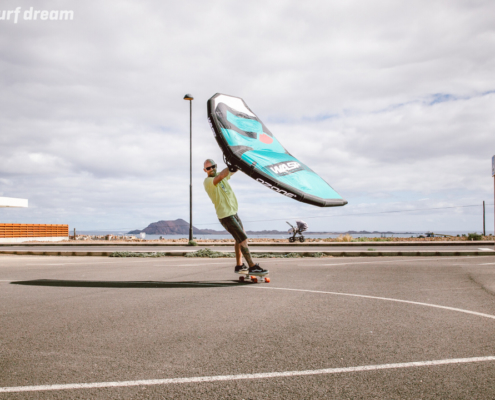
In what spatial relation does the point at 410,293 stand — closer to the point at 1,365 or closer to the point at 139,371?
the point at 139,371

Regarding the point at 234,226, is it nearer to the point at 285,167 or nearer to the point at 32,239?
the point at 285,167

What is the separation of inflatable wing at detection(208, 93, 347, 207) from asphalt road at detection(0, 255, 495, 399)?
1704 mm

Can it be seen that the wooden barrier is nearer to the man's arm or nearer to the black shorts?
the black shorts

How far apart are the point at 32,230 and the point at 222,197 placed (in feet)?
143

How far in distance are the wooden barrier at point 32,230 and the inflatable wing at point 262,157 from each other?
4172 cm

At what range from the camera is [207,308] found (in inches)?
216

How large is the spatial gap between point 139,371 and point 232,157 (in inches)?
175

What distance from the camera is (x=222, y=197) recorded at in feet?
25.7

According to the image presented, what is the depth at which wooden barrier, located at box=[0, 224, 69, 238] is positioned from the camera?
139 ft

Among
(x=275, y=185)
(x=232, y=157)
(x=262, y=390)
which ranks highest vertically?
(x=232, y=157)

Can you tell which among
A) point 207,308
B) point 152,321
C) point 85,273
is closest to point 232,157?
point 207,308

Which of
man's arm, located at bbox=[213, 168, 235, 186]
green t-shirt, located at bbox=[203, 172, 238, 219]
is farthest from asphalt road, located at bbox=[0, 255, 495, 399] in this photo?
man's arm, located at bbox=[213, 168, 235, 186]

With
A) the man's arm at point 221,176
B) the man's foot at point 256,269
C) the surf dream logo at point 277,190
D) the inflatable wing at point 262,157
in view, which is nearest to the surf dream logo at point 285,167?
the inflatable wing at point 262,157

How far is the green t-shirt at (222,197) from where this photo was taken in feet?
25.5
